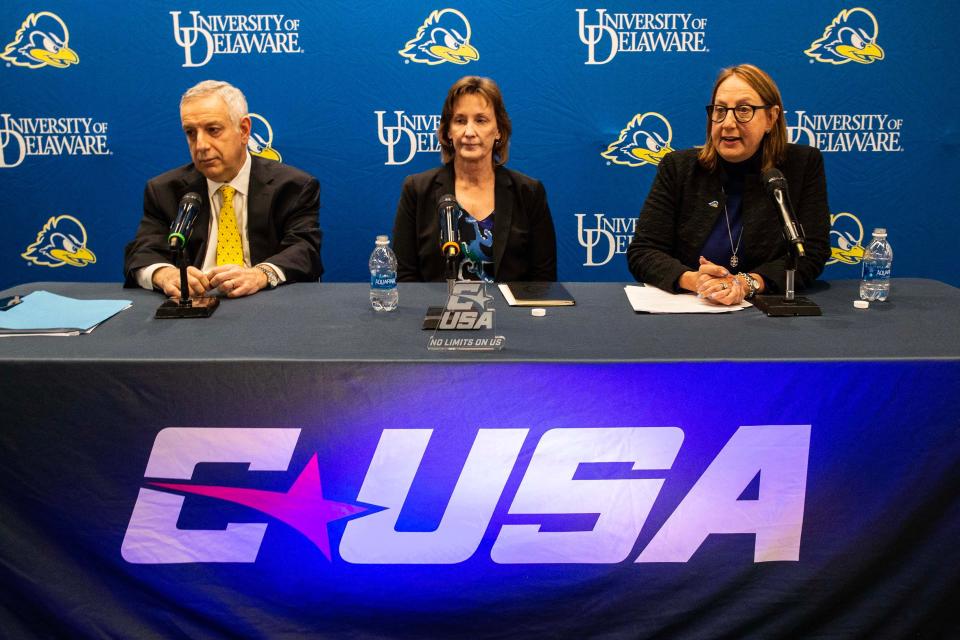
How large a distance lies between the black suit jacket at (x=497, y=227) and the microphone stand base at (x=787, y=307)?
1.04 metres

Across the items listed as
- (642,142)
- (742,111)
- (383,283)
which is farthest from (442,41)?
(383,283)

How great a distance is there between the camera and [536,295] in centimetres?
221

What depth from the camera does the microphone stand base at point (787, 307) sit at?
1.98 metres

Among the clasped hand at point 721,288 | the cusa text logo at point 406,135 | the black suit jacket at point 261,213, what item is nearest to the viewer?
the clasped hand at point 721,288

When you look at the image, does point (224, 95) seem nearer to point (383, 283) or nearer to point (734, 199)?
point (383, 283)

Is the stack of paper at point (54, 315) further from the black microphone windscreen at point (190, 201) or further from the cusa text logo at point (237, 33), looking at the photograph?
the cusa text logo at point (237, 33)

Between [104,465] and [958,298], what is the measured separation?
84.0 inches

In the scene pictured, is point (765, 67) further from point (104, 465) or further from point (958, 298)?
point (104, 465)

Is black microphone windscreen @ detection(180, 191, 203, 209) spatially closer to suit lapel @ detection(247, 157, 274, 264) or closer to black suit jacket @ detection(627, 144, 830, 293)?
suit lapel @ detection(247, 157, 274, 264)

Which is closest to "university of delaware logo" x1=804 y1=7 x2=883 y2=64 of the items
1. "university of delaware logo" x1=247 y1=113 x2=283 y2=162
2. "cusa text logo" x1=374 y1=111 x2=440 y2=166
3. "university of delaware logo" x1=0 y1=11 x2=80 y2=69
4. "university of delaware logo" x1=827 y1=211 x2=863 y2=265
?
"university of delaware logo" x1=827 y1=211 x2=863 y2=265

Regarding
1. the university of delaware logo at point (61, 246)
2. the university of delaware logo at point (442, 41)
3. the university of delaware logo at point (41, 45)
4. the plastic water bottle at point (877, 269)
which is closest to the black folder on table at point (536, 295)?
the plastic water bottle at point (877, 269)

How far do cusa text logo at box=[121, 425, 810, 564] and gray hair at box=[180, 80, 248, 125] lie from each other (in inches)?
52.5

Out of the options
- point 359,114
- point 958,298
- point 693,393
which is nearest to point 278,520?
point 693,393

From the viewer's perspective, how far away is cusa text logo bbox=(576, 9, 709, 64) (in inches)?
142
